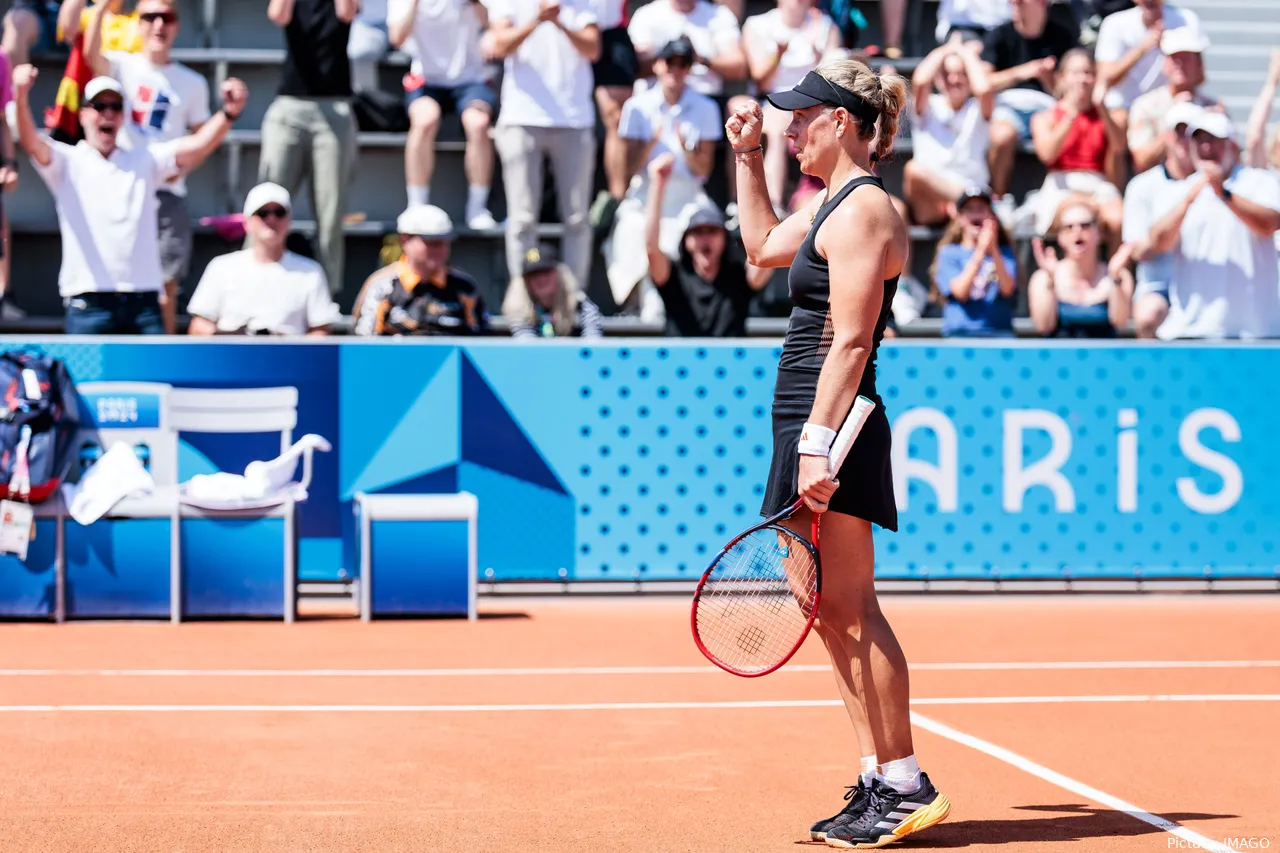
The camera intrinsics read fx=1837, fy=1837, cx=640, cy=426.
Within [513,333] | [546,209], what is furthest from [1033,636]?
[546,209]

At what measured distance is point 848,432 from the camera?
16.2 feet

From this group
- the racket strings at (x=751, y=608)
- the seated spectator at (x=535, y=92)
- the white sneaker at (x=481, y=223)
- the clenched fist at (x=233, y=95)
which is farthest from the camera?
the white sneaker at (x=481, y=223)

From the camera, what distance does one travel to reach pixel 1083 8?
16.1 m

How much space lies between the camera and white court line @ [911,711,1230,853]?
16.6 ft

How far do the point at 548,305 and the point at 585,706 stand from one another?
530 cm

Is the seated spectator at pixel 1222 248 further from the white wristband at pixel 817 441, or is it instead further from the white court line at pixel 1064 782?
the white wristband at pixel 817 441

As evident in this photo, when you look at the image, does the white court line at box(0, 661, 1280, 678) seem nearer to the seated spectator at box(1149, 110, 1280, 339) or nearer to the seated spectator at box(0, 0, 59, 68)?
the seated spectator at box(1149, 110, 1280, 339)

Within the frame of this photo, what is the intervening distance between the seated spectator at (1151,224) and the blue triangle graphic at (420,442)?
4694 millimetres

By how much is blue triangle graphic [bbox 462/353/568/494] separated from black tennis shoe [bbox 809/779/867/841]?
603cm

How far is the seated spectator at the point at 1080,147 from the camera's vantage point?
46.8ft

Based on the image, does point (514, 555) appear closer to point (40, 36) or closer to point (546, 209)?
point (546, 209)

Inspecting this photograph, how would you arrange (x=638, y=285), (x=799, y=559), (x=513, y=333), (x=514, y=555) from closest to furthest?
(x=799, y=559) < (x=514, y=555) < (x=513, y=333) < (x=638, y=285)

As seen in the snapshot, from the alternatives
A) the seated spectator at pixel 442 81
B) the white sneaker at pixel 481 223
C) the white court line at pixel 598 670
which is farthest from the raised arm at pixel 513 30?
the white court line at pixel 598 670

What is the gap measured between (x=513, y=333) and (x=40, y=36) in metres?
A: 4.97
